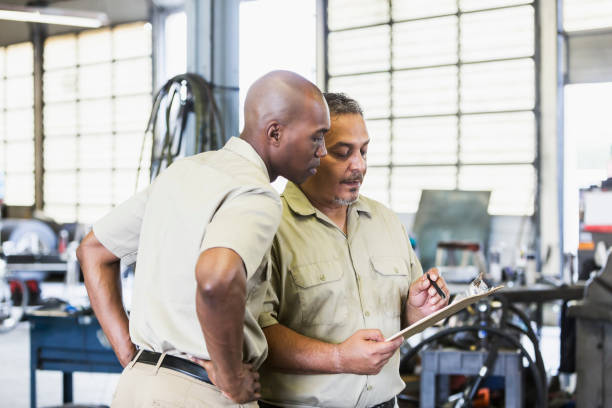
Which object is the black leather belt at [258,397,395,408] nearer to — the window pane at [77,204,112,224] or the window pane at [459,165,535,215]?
the window pane at [459,165,535,215]

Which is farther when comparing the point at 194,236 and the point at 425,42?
the point at 425,42

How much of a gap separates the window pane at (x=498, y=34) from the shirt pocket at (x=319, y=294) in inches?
286

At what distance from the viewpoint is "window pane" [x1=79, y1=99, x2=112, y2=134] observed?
459 inches

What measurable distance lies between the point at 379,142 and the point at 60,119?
→ 6278 millimetres

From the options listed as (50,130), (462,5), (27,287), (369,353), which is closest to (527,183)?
(462,5)

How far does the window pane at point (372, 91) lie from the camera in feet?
30.1

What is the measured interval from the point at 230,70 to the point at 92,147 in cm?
849

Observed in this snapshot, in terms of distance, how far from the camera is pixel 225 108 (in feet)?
13.5

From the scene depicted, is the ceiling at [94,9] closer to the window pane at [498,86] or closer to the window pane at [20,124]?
→ the window pane at [20,124]

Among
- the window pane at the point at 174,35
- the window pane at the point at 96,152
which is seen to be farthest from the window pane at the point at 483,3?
the window pane at the point at 96,152

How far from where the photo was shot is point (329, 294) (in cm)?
167

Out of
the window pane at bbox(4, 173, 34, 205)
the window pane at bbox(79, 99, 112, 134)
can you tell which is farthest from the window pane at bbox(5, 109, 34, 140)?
Result: the window pane at bbox(79, 99, 112, 134)

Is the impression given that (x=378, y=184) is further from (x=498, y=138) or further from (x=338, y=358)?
(x=338, y=358)

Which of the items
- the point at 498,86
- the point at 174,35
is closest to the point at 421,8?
the point at 498,86
